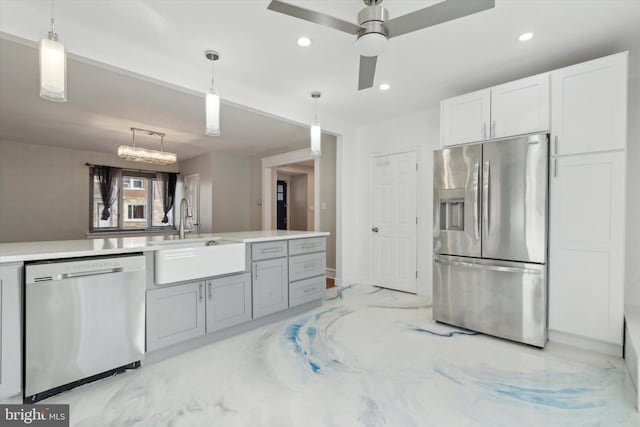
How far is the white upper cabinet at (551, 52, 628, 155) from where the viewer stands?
Result: 88.6 inches

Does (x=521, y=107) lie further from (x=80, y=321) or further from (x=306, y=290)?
(x=80, y=321)

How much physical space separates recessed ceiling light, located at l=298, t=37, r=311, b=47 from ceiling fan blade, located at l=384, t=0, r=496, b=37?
0.80 m

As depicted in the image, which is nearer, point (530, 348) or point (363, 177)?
point (530, 348)

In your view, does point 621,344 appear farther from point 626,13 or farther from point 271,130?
point 271,130

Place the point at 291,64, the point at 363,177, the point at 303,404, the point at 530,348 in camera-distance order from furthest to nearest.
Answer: the point at 363,177 → the point at 291,64 → the point at 530,348 → the point at 303,404

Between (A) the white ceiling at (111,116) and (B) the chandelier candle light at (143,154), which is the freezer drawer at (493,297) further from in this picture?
(B) the chandelier candle light at (143,154)

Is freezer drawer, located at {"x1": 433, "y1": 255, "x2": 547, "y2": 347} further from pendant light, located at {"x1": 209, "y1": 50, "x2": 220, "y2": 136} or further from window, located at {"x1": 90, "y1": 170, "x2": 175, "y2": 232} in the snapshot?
window, located at {"x1": 90, "y1": 170, "x2": 175, "y2": 232}

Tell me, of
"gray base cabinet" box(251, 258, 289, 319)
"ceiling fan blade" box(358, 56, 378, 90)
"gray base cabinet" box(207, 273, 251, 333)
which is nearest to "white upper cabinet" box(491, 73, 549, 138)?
"ceiling fan blade" box(358, 56, 378, 90)

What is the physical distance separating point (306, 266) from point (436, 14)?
252 centimetres

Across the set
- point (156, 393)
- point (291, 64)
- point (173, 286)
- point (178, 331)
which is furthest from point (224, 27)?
point (156, 393)

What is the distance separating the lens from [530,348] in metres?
2.50

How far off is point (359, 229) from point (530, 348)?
2.60m

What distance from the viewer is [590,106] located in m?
2.36

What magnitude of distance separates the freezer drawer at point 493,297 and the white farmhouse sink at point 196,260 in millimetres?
1928
